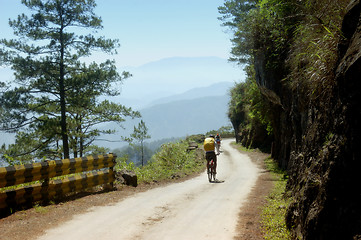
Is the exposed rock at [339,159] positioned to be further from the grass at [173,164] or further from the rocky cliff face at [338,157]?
the grass at [173,164]

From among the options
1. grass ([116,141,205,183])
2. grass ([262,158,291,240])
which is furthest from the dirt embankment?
grass ([116,141,205,183])

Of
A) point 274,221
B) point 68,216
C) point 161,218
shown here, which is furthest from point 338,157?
point 68,216

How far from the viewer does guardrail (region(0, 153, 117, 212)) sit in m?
7.74

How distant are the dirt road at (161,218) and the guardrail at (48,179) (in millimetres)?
1684

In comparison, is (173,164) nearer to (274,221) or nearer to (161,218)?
(161,218)

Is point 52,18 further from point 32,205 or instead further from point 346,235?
point 346,235

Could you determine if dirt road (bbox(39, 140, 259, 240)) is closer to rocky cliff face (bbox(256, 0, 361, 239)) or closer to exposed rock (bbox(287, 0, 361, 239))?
rocky cliff face (bbox(256, 0, 361, 239))

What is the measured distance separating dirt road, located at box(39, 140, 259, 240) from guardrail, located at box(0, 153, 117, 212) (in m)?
1.68

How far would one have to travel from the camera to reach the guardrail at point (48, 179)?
7.74 m

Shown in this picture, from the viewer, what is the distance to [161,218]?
25.7ft

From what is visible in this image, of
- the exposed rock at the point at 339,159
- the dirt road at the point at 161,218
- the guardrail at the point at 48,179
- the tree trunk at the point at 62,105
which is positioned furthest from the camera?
the tree trunk at the point at 62,105

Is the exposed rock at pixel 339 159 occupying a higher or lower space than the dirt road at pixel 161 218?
higher

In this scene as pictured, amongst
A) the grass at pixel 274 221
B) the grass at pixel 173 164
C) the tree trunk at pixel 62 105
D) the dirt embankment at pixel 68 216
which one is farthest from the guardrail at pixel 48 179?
the tree trunk at pixel 62 105

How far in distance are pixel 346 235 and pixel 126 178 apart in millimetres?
10224
